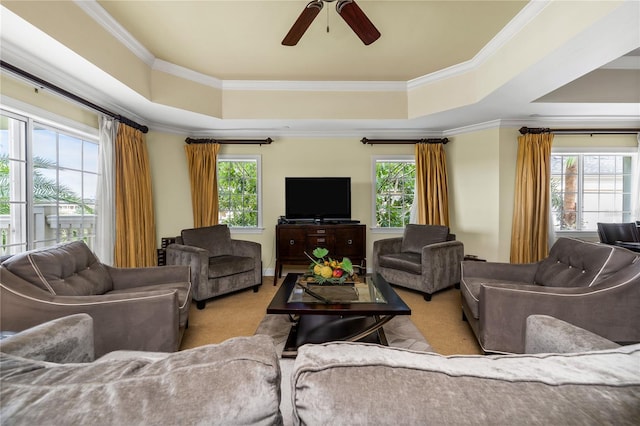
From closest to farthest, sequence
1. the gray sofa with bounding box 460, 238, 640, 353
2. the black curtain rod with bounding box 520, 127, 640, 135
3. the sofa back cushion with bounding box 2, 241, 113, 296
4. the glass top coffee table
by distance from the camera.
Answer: the sofa back cushion with bounding box 2, 241, 113, 296 < the gray sofa with bounding box 460, 238, 640, 353 < the glass top coffee table < the black curtain rod with bounding box 520, 127, 640, 135

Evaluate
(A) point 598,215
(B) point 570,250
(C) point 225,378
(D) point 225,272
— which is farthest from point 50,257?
(A) point 598,215

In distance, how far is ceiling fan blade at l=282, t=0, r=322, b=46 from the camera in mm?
1842

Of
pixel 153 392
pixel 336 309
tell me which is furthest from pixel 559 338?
pixel 153 392

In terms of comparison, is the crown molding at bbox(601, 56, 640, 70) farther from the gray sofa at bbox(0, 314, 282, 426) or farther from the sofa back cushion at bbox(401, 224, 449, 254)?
the gray sofa at bbox(0, 314, 282, 426)

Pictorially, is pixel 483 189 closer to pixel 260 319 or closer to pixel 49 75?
pixel 260 319

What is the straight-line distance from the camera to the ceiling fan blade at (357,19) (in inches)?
71.3

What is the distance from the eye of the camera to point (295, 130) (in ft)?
14.0

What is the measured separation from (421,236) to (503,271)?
1.26 meters

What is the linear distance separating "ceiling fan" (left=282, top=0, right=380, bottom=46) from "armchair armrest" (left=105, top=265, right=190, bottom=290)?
2259 millimetres

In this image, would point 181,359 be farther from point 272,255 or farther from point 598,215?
point 598,215

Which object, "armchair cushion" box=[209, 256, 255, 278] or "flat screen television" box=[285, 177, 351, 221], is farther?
"flat screen television" box=[285, 177, 351, 221]

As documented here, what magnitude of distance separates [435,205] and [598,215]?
241 centimetres

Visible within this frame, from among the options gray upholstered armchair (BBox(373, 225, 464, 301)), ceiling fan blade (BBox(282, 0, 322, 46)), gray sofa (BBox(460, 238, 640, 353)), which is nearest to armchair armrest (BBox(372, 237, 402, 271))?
gray upholstered armchair (BBox(373, 225, 464, 301))

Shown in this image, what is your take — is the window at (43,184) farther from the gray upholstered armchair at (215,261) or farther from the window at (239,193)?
the window at (239,193)
